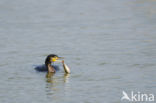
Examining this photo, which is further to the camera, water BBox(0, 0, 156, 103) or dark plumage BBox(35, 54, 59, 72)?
dark plumage BBox(35, 54, 59, 72)

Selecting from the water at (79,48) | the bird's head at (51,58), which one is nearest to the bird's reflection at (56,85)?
the water at (79,48)

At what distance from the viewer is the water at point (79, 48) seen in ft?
45.3

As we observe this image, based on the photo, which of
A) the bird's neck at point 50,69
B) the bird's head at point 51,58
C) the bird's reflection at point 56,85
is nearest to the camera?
the bird's reflection at point 56,85

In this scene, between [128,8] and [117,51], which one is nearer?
[117,51]

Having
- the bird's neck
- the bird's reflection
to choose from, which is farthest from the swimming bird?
the bird's reflection

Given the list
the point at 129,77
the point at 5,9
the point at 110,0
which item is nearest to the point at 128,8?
the point at 110,0

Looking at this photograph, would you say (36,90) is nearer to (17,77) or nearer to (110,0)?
(17,77)

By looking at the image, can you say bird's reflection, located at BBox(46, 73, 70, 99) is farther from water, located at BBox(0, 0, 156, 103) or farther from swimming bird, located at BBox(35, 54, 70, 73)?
swimming bird, located at BBox(35, 54, 70, 73)

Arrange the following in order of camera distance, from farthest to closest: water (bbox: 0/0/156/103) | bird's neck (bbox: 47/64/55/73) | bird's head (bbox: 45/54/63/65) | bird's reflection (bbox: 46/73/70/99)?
bird's head (bbox: 45/54/63/65), bird's neck (bbox: 47/64/55/73), water (bbox: 0/0/156/103), bird's reflection (bbox: 46/73/70/99)

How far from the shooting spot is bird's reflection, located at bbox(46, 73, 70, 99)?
44.9ft

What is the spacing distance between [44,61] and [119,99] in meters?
5.65

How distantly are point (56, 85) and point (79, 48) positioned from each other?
14.9ft

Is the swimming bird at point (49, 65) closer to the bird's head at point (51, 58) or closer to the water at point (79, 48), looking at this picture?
the bird's head at point (51, 58)

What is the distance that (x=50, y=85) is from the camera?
1477 centimetres
